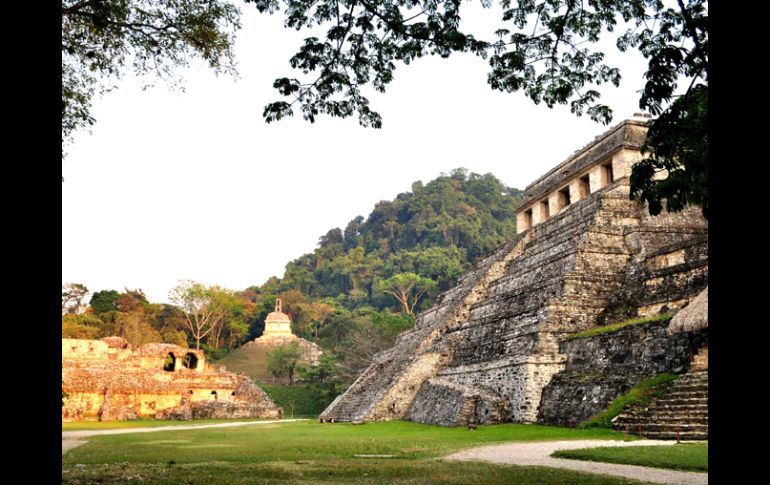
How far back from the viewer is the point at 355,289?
249ft

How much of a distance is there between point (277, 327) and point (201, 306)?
853cm

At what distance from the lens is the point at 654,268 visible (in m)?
Result: 15.2

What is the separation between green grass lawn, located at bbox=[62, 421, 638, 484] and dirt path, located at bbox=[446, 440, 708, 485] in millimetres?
394

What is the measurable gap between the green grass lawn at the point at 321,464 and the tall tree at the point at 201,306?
39865mm

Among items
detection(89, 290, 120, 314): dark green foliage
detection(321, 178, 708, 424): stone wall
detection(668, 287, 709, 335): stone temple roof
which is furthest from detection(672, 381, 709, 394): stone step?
detection(89, 290, 120, 314): dark green foliage

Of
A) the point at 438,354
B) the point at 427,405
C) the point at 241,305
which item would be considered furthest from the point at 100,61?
the point at 241,305

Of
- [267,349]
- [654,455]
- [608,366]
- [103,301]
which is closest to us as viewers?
[654,455]

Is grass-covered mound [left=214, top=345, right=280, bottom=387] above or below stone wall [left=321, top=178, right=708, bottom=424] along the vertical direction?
below

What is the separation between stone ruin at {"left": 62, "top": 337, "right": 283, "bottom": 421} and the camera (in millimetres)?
28250

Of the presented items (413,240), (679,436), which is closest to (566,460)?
(679,436)

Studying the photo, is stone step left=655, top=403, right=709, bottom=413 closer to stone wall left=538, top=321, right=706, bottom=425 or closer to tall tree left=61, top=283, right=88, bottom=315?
stone wall left=538, top=321, right=706, bottom=425

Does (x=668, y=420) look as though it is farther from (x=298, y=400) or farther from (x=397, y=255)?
(x=397, y=255)

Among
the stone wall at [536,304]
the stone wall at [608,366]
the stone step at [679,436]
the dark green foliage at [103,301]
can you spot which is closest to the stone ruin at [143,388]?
the stone wall at [536,304]
